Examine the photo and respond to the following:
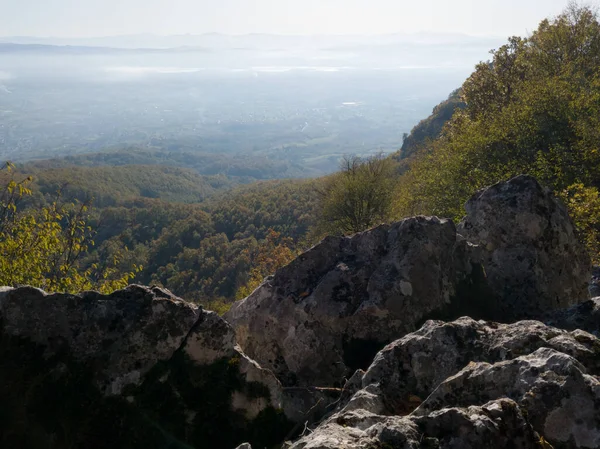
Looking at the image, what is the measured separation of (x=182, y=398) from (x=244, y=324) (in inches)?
173

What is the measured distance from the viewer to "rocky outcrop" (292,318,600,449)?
205 inches

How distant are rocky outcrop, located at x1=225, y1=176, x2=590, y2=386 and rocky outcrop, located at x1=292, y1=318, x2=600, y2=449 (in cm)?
273

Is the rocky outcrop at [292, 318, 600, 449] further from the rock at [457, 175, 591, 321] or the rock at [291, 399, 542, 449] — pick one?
the rock at [457, 175, 591, 321]

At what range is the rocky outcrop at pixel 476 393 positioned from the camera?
5203 mm

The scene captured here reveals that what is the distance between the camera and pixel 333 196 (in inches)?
1788

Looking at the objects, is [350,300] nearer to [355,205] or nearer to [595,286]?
[595,286]

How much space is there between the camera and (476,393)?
6504 mm

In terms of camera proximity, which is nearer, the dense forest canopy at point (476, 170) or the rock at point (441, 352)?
the rock at point (441, 352)

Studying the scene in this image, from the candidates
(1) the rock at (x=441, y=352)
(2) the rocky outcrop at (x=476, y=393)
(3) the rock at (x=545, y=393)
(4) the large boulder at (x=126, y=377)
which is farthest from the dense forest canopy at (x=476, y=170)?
(3) the rock at (x=545, y=393)

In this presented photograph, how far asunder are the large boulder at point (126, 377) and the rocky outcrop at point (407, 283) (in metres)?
2.72

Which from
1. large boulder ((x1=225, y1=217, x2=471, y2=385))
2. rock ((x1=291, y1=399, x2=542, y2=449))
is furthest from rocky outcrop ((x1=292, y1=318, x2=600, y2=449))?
large boulder ((x1=225, y1=217, x2=471, y2=385))

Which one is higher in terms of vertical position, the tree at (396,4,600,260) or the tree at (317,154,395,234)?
the tree at (396,4,600,260)

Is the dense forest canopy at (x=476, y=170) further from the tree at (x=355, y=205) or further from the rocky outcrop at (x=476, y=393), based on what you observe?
the rocky outcrop at (x=476, y=393)

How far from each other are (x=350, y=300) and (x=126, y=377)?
230 inches
